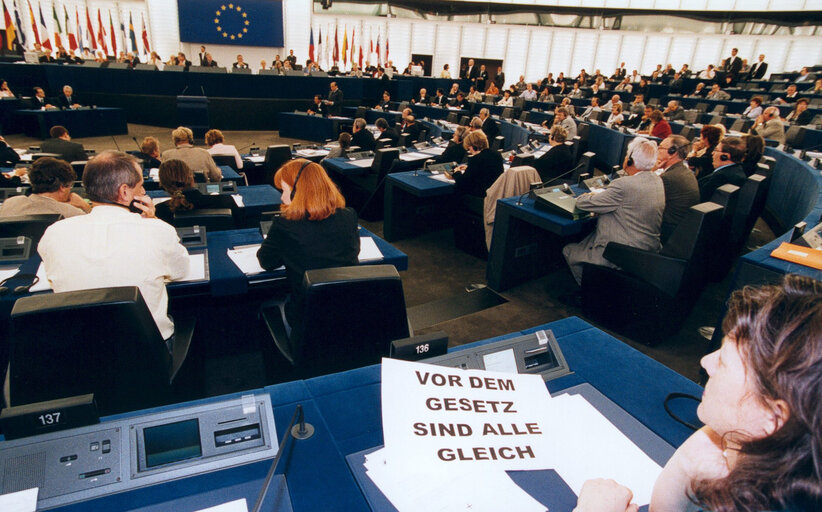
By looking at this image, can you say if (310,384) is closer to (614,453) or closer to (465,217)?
(614,453)

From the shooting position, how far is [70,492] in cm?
75

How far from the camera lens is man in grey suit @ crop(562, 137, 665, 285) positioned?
3080 mm

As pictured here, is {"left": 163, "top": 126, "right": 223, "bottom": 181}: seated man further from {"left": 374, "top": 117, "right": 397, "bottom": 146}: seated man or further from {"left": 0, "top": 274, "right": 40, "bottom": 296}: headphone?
{"left": 374, "top": 117, "right": 397, "bottom": 146}: seated man

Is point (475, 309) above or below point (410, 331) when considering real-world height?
below

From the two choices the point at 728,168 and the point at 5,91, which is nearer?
the point at 728,168

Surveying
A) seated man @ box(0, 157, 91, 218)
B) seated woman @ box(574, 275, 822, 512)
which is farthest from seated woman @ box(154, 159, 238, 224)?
seated woman @ box(574, 275, 822, 512)

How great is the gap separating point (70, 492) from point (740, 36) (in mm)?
21130

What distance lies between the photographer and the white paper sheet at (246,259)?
2170mm

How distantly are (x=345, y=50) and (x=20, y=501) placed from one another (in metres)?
17.2

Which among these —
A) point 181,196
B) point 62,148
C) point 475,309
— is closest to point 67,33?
point 62,148

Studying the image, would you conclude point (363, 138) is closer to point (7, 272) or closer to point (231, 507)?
point (7, 272)

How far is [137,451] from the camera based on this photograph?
81cm

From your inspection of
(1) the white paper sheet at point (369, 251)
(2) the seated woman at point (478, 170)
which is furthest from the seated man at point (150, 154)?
(1) the white paper sheet at point (369, 251)

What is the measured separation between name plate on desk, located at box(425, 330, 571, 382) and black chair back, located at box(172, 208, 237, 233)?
7.22 ft
